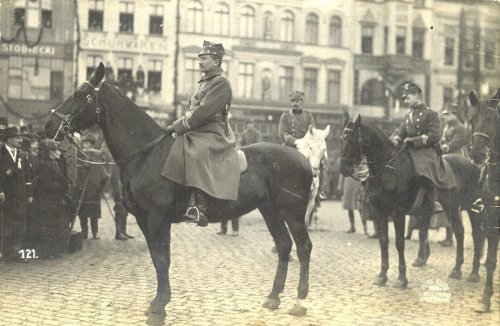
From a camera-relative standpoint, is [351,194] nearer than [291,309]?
No

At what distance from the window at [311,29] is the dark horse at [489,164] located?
30.2 ft

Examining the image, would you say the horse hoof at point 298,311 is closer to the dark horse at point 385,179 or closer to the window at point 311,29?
the dark horse at point 385,179

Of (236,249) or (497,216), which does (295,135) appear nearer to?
(236,249)

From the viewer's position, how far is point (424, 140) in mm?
8648

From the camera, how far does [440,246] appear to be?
12562 mm

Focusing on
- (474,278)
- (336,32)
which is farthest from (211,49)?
(336,32)

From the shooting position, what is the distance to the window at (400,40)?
20688mm

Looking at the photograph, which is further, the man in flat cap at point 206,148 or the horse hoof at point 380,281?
the horse hoof at point 380,281

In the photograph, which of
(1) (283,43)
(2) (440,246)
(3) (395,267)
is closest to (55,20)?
(3) (395,267)

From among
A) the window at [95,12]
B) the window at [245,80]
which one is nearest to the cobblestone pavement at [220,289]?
the window at [95,12]

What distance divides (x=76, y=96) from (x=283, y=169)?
260 centimetres

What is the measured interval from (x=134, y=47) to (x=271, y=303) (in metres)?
11.3

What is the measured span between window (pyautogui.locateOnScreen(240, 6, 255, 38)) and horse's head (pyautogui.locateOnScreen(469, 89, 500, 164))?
7.82 m

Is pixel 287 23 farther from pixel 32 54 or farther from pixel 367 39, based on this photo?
pixel 32 54
